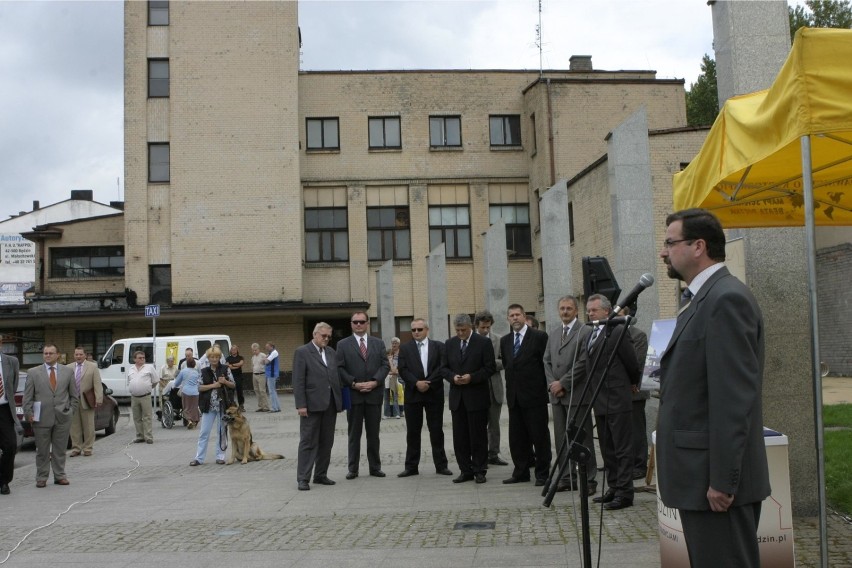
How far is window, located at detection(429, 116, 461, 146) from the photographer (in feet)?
132

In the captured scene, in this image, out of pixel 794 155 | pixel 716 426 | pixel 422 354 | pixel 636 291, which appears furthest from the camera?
pixel 422 354

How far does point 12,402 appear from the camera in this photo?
12578mm

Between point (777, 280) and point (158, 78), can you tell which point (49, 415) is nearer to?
point (777, 280)

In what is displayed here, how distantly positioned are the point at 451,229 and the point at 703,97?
20.1 meters

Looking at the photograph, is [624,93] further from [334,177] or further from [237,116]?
[237,116]

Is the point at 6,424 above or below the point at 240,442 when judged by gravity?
above

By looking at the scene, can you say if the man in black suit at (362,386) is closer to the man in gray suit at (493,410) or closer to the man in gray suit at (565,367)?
the man in gray suit at (493,410)

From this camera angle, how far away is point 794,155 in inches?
286

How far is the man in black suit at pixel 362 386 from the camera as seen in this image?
490 inches

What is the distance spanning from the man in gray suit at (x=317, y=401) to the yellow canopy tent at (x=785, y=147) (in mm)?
5866

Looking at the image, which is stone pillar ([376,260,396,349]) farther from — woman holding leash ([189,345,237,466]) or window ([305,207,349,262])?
woman holding leash ([189,345,237,466])

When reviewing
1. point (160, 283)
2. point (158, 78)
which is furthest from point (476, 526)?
point (158, 78)

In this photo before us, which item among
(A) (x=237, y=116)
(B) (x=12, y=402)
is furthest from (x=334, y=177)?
(B) (x=12, y=402)

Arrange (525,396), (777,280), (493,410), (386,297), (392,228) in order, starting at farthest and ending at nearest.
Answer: (392,228) → (386,297) → (493,410) → (525,396) → (777,280)
